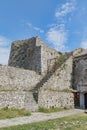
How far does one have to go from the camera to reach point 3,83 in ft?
73.5

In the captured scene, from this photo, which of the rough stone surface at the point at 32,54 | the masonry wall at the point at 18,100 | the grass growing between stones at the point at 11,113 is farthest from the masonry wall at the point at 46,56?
the grass growing between stones at the point at 11,113

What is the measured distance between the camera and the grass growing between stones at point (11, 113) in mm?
16909

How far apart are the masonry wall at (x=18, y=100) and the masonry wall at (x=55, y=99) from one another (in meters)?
1.06

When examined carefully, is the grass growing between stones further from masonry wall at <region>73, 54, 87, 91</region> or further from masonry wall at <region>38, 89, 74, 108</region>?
masonry wall at <region>73, 54, 87, 91</region>

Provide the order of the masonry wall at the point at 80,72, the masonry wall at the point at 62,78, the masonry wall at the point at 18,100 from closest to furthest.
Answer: the masonry wall at the point at 18,100 → the masonry wall at the point at 62,78 → the masonry wall at the point at 80,72

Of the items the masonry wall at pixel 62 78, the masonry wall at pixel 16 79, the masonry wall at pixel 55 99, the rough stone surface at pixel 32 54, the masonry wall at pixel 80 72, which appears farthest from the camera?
the rough stone surface at pixel 32 54

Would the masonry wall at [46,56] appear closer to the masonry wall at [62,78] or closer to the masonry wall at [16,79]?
the masonry wall at [62,78]

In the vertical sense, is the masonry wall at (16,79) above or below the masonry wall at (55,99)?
above

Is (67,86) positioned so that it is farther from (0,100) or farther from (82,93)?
(0,100)

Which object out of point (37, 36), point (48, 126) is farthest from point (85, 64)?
point (48, 126)

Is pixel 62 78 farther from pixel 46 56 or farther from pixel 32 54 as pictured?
pixel 32 54

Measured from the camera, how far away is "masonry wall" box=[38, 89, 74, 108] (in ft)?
71.9

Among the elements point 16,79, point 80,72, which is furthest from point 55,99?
point 80,72

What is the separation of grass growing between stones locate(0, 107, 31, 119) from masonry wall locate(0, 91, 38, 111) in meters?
0.44
